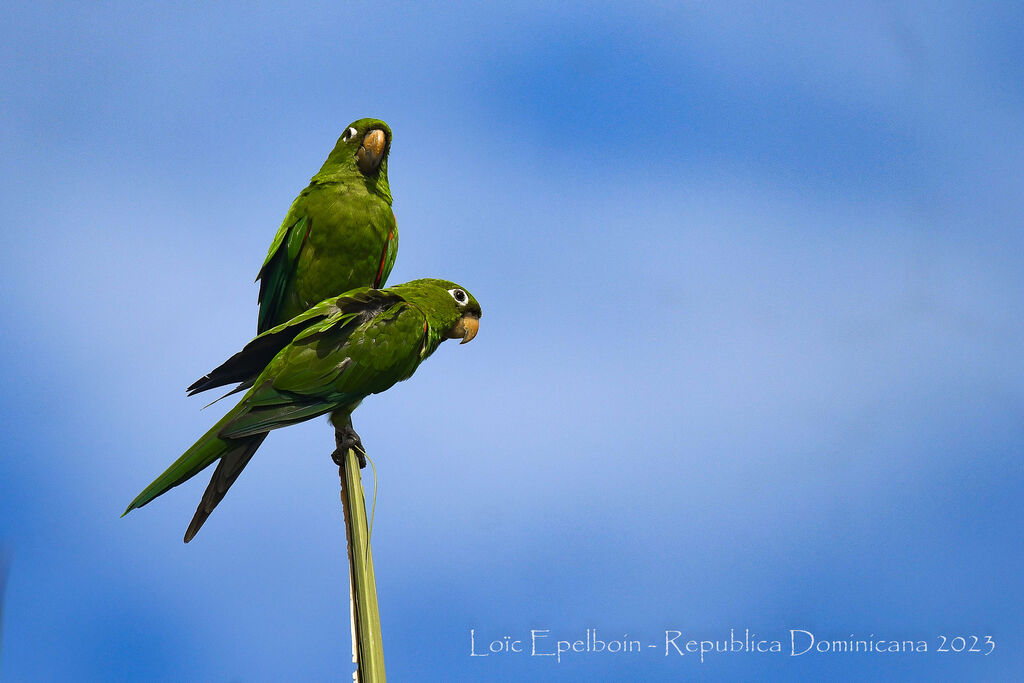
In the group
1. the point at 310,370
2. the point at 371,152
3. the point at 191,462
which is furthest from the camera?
the point at 371,152

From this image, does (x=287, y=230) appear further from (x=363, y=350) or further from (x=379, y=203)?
(x=363, y=350)

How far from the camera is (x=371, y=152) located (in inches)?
154

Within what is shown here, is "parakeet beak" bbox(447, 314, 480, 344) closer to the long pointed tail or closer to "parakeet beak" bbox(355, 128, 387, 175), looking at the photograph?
"parakeet beak" bbox(355, 128, 387, 175)

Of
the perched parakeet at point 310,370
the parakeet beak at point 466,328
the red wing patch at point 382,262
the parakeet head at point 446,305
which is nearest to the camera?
the perched parakeet at point 310,370

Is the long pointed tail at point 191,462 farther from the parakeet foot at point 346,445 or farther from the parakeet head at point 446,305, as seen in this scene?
the parakeet head at point 446,305

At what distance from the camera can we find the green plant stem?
2814mm

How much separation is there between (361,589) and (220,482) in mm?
763

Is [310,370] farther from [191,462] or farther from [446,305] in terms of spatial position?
[446,305]

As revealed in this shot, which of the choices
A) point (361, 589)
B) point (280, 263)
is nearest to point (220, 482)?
point (361, 589)

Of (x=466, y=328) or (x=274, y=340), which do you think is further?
(x=466, y=328)

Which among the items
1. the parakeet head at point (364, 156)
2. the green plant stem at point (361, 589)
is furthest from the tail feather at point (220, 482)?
the parakeet head at point (364, 156)

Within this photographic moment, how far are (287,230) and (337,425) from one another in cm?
107

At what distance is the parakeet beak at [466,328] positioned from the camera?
3.72 m

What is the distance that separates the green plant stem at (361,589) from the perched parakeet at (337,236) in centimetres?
105
